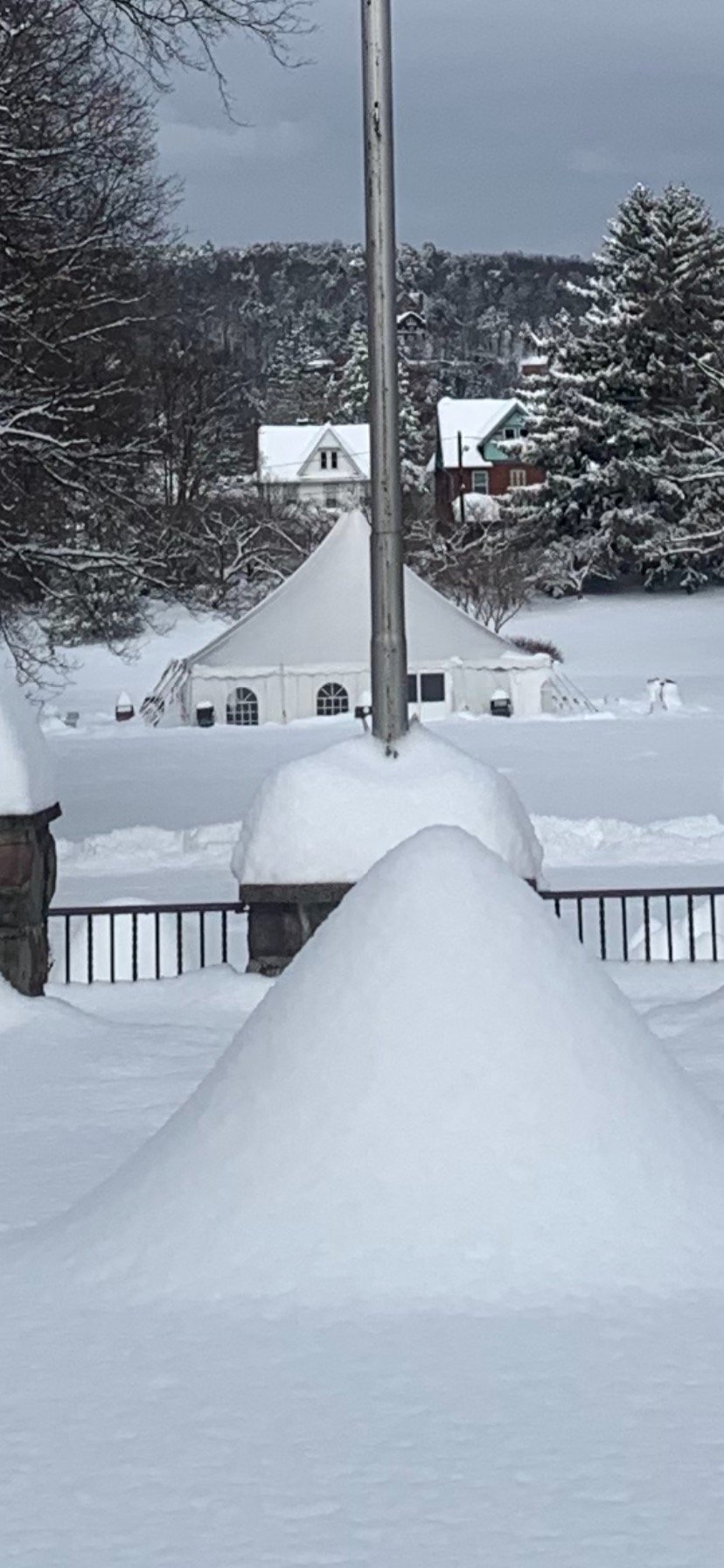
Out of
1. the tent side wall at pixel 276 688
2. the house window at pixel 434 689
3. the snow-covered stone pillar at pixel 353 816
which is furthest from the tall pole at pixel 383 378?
the house window at pixel 434 689

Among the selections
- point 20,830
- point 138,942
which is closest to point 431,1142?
point 20,830

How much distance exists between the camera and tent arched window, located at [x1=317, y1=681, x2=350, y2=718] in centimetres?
3416

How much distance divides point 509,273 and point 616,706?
4781 inches

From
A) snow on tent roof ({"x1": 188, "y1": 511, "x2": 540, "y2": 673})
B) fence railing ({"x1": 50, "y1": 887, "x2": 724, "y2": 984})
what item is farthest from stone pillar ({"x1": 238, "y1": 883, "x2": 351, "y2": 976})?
snow on tent roof ({"x1": 188, "y1": 511, "x2": 540, "y2": 673})

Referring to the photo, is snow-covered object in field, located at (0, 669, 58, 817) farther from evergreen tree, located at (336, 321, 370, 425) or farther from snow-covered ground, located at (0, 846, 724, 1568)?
evergreen tree, located at (336, 321, 370, 425)

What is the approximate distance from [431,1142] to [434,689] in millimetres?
29763

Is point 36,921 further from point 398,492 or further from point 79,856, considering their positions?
point 79,856

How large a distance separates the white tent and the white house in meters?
45.0

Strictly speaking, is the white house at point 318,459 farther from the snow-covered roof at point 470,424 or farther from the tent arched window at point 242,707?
the tent arched window at point 242,707

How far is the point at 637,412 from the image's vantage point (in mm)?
59094

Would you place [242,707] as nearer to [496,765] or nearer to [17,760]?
[496,765]

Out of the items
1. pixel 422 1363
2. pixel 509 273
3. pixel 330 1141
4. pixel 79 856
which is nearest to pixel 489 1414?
pixel 422 1363

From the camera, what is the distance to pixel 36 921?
1002cm

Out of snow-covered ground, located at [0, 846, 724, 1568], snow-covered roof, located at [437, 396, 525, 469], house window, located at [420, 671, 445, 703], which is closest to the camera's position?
snow-covered ground, located at [0, 846, 724, 1568]
